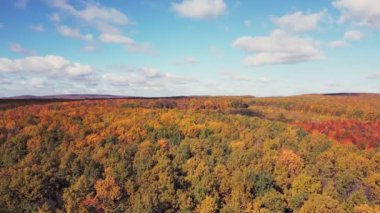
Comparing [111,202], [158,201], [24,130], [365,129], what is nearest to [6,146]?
[24,130]

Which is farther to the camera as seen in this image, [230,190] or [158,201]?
[230,190]

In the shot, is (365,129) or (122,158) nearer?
(122,158)

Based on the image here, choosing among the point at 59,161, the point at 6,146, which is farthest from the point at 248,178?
the point at 6,146

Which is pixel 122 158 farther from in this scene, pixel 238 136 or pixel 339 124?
pixel 339 124

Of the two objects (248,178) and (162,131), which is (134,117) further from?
(248,178)

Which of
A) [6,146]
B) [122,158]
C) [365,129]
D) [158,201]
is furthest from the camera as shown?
[365,129]

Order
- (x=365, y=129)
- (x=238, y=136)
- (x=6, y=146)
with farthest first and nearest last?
(x=365, y=129), (x=238, y=136), (x=6, y=146)
